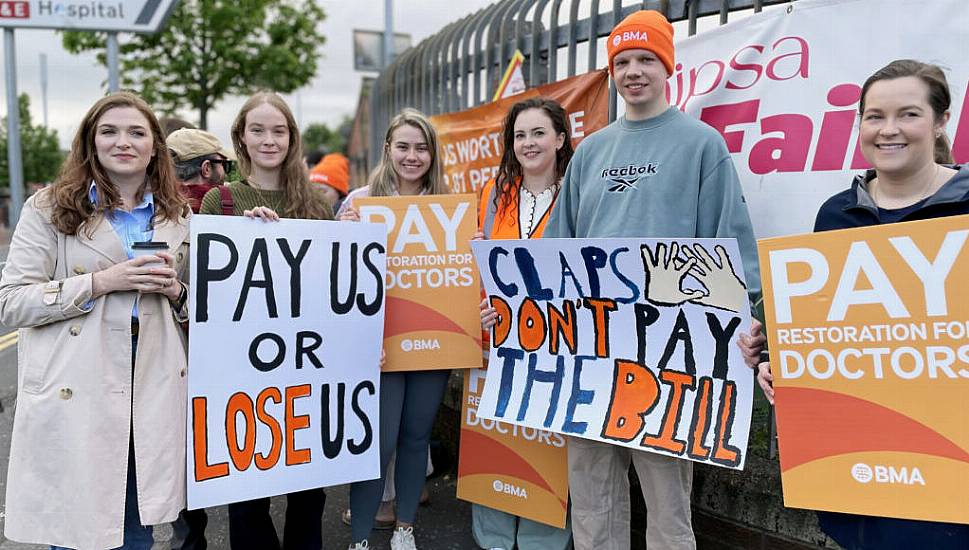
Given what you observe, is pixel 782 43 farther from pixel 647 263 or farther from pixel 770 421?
pixel 770 421

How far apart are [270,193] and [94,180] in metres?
0.72

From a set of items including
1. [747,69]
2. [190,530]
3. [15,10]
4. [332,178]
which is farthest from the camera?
[332,178]

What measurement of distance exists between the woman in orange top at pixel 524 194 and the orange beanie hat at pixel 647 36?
59cm

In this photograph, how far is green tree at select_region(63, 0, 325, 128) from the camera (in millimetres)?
15148

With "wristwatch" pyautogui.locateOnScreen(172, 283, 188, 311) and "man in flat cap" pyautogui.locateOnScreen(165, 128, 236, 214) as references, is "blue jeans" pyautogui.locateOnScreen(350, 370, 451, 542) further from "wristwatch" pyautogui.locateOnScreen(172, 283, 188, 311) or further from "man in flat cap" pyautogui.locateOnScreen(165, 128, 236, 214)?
"man in flat cap" pyautogui.locateOnScreen(165, 128, 236, 214)

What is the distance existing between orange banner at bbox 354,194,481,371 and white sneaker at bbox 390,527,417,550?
788 millimetres

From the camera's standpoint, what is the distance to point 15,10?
18.5ft

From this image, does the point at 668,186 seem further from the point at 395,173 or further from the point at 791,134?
the point at 395,173

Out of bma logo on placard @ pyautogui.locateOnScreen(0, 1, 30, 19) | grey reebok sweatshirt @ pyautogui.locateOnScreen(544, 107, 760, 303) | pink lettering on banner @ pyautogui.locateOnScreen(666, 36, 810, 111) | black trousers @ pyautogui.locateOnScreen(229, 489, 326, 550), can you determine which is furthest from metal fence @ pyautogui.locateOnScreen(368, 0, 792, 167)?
bma logo on placard @ pyautogui.locateOnScreen(0, 1, 30, 19)

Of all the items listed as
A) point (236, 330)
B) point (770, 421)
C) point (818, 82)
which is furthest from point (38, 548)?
point (818, 82)

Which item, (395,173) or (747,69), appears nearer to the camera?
(747,69)

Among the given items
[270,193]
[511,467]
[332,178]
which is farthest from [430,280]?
[332,178]

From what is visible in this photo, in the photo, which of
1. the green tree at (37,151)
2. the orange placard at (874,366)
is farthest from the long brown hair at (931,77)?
the green tree at (37,151)

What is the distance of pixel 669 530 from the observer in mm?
2555
